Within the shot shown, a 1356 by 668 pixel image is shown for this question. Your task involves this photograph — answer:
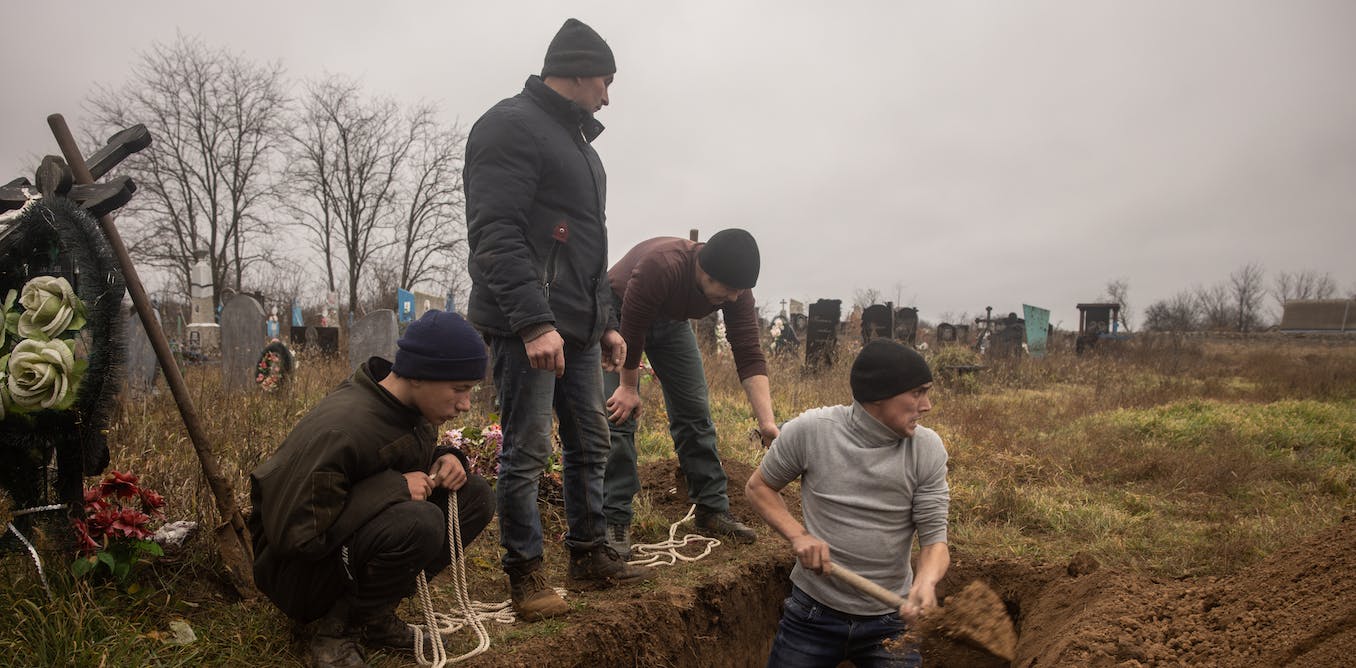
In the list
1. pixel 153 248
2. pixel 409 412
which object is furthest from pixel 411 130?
pixel 409 412

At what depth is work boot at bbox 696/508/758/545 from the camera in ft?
13.6

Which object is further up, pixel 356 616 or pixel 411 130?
pixel 411 130

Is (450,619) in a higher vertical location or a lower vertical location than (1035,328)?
lower

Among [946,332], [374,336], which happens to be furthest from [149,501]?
[946,332]

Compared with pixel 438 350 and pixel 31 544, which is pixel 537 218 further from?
pixel 31 544

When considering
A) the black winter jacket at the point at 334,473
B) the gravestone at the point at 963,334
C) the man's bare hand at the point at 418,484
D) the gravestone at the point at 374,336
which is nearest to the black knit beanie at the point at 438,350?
the black winter jacket at the point at 334,473

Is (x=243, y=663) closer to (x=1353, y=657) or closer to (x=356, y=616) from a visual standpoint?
(x=356, y=616)

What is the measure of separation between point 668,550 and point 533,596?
1159 mm

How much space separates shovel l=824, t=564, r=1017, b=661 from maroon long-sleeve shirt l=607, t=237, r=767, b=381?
1468 mm

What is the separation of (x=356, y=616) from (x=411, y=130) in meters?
29.4

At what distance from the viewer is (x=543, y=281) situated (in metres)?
2.86

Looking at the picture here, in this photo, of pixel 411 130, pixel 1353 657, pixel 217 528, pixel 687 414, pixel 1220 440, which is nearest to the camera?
pixel 1353 657

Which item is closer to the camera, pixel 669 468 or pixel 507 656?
pixel 507 656

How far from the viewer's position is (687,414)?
4.13 meters
